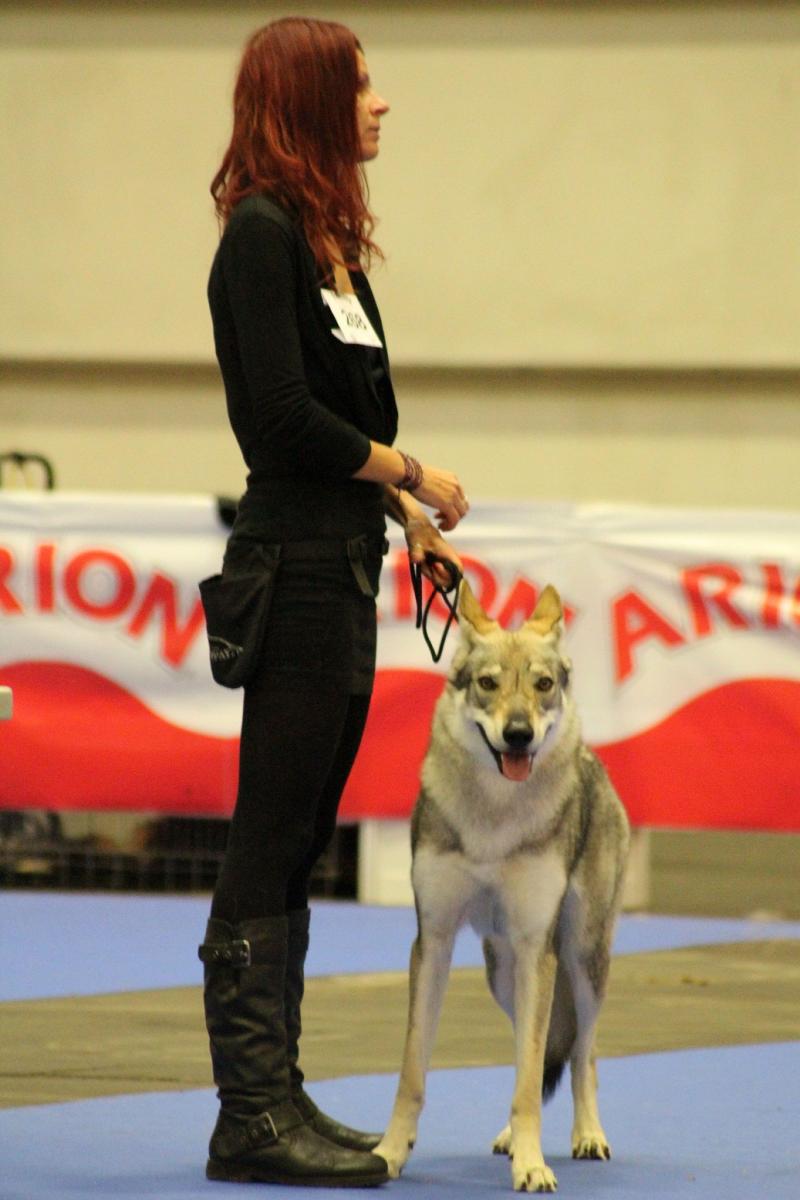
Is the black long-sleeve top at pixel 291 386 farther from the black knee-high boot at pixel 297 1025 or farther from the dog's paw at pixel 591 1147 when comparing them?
the dog's paw at pixel 591 1147

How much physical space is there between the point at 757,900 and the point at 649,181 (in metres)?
4.32

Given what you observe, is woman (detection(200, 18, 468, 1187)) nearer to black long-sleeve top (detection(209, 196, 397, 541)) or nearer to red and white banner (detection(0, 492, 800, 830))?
black long-sleeve top (detection(209, 196, 397, 541))

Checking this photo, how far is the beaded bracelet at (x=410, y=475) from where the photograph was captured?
10.2ft

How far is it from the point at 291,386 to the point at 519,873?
956mm

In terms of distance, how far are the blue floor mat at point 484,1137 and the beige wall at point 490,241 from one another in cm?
623

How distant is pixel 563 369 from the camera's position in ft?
34.1

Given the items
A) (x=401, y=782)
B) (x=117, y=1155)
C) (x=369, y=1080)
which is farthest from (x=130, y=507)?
(x=117, y=1155)

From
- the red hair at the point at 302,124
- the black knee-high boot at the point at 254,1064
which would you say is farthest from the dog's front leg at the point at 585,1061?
the red hair at the point at 302,124

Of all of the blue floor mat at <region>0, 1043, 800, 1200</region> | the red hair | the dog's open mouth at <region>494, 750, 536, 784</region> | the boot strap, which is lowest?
the blue floor mat at <region>0, 1043, 800, 1200</region>

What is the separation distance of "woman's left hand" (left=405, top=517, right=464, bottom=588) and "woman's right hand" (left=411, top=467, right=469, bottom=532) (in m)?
0.06

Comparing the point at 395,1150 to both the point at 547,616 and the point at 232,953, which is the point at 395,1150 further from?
the point at 547,616

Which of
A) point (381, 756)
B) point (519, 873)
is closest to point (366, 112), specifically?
point (519, 873)

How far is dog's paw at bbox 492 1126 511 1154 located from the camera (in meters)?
3.46

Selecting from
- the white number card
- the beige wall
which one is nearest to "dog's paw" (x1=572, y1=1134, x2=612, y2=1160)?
the white number card
